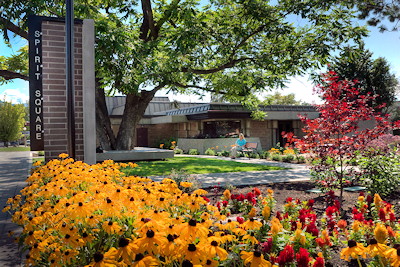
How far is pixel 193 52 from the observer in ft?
47.5

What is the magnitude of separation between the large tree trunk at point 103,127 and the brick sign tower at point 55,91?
978cm

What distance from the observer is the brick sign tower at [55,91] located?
639 cm

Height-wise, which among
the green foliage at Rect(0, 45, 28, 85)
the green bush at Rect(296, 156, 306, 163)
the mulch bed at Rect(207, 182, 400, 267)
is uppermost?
the green foliage at Rect(0, 45, 28, 85)

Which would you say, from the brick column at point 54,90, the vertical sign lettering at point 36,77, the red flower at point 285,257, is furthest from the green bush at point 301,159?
the red flower at point 285,257

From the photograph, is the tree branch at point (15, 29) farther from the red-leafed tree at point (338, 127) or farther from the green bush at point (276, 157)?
the green bush at point (276, 157)

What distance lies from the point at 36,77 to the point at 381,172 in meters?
7.05

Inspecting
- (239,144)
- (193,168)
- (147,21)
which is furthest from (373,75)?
(193,168)

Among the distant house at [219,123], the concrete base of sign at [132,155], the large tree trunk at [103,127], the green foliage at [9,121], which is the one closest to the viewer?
the concrete base of sign at [132,155]

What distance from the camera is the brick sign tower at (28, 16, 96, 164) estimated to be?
639 cm

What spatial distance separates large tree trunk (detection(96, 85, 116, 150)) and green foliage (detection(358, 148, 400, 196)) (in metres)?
13.0

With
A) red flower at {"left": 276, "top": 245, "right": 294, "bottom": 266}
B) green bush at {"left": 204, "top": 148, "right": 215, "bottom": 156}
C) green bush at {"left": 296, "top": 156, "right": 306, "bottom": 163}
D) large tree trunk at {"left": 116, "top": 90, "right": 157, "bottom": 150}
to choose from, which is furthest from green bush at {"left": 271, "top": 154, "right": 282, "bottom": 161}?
red flower at {"left": 276, "top": 245, "right": 294, "bottom": 266}

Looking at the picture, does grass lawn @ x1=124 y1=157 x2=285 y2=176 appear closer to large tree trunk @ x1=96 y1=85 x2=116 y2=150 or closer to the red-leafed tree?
large tree trunk @ x1=96 y1=85 x2=116 y2=150

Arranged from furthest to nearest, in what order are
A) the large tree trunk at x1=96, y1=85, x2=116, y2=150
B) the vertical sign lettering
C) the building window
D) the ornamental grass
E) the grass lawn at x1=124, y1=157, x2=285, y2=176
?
1. the building window
2. the large tree trunk at x1=96, y1=85, x2=116, y2=150
3. the grass lawn at x1=124, y1=157, x2=285, y2=176
4. the vertical sign lettering
5. the ornamental grass

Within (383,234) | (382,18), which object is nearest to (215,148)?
(382,18)
